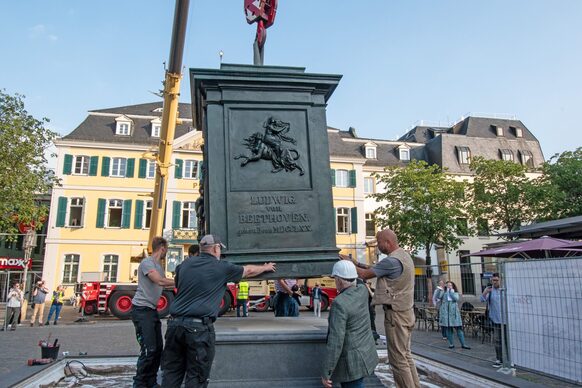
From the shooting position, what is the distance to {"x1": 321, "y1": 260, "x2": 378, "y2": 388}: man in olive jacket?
376cm

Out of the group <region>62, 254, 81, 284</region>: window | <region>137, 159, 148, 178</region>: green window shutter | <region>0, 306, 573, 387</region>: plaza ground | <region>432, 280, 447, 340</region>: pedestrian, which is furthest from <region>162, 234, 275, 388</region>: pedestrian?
<region>137, 159, 148, 178</region>: green window shutter

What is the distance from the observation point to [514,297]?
7531 mm

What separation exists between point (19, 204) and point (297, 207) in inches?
764

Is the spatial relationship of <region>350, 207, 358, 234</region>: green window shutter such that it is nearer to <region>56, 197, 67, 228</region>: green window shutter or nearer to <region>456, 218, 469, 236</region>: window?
<region>456, 218, 469, 236</region>: window

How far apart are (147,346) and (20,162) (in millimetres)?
19159

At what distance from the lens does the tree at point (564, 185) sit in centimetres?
2905

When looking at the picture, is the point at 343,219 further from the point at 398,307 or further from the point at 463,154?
the point at 398,307

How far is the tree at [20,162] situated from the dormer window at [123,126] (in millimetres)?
12272

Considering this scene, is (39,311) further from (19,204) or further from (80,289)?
(19,204)

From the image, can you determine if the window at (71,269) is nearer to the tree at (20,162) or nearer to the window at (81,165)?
the window at (81,165)

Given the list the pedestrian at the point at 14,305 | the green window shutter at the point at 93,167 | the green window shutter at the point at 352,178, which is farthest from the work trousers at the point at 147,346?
the green window shutter at the point at 352,178

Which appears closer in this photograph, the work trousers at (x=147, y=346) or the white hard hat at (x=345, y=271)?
the white hard hat at (x=345, y=271)

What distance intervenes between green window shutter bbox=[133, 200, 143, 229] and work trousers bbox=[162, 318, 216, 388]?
29.3 m

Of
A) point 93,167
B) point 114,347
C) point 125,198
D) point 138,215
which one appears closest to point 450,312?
point 114,347
